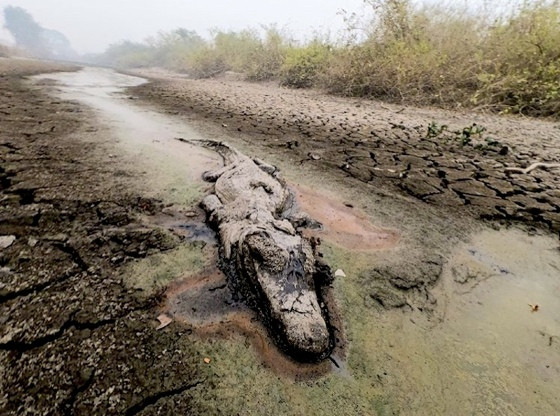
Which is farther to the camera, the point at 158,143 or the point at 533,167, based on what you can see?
the point at 158,143

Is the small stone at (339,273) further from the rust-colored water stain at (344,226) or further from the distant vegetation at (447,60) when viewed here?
the distant vegetation at (447,60)

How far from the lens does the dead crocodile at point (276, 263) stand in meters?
1.75

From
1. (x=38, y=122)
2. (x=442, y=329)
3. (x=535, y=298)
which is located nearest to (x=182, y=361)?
(x=442, y=329)

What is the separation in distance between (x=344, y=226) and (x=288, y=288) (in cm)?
146

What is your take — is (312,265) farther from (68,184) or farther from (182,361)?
(68,184)

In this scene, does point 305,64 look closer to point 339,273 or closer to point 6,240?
point 339,273

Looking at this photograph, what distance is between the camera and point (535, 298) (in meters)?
2.42

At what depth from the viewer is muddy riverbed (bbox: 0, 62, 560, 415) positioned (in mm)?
1592

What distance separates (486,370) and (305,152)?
3.95 m

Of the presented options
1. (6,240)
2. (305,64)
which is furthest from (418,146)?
(305,64)

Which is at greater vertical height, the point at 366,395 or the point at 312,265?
the point at 312,265

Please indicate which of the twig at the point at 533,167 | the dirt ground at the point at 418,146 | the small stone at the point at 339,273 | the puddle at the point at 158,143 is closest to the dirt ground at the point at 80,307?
the puddle at the point at 158,143

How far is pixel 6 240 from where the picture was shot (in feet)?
7.98

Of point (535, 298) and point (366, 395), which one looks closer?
point (366, 395)
